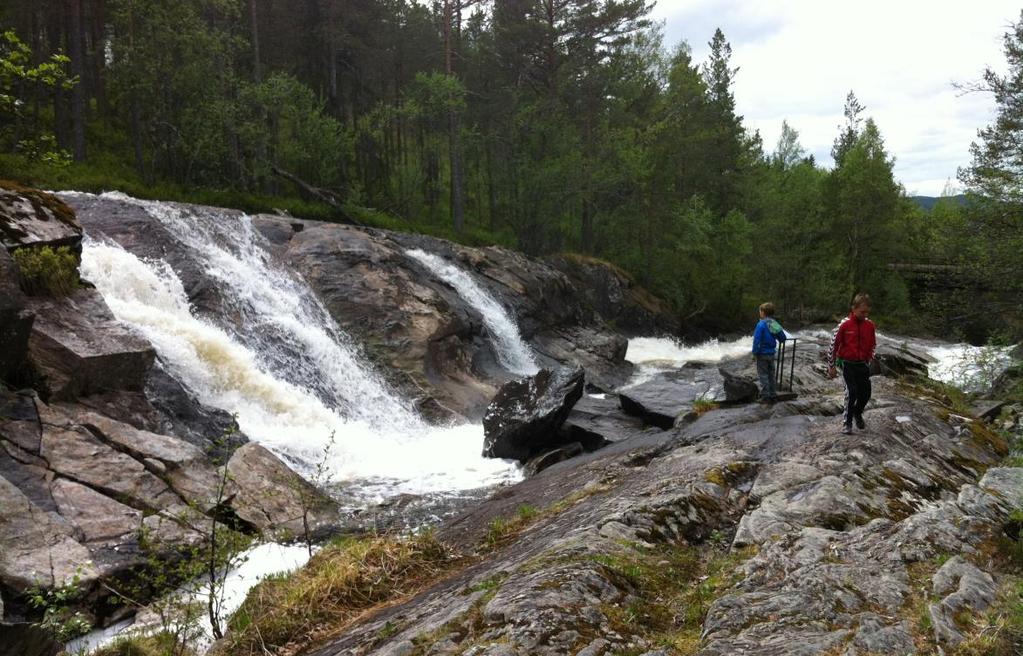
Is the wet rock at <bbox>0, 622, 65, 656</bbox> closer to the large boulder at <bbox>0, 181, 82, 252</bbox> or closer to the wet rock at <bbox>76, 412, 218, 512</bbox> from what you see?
the wet rock at <bbox>76, 412, 218, 512</bbox>

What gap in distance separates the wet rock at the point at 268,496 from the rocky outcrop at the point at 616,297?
23559 mm

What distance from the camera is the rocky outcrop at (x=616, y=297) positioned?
1305 inches

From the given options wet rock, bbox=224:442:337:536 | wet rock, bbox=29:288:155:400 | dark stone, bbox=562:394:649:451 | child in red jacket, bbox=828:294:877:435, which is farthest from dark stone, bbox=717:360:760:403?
wet rock, bbox=29:288:155:400

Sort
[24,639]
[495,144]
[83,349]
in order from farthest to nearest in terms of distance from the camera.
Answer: [495,144] < [83,349] < [24,639]

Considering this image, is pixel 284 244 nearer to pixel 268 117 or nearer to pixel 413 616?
pixel 268 117

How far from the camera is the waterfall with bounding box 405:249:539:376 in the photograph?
22.9 m

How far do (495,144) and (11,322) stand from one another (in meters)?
31.0

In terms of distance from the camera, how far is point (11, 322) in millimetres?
9016

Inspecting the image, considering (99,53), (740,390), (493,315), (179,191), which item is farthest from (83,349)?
(99,53)

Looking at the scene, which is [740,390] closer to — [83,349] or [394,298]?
[394,298]

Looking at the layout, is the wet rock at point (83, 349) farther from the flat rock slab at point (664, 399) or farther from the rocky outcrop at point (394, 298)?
the flat rock slab at point (664, 399)

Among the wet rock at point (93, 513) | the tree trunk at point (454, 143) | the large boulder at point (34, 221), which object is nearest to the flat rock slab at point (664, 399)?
the wet rock at point (93, 513)

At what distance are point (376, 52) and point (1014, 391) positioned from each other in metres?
33.8

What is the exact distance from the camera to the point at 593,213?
3928cm
